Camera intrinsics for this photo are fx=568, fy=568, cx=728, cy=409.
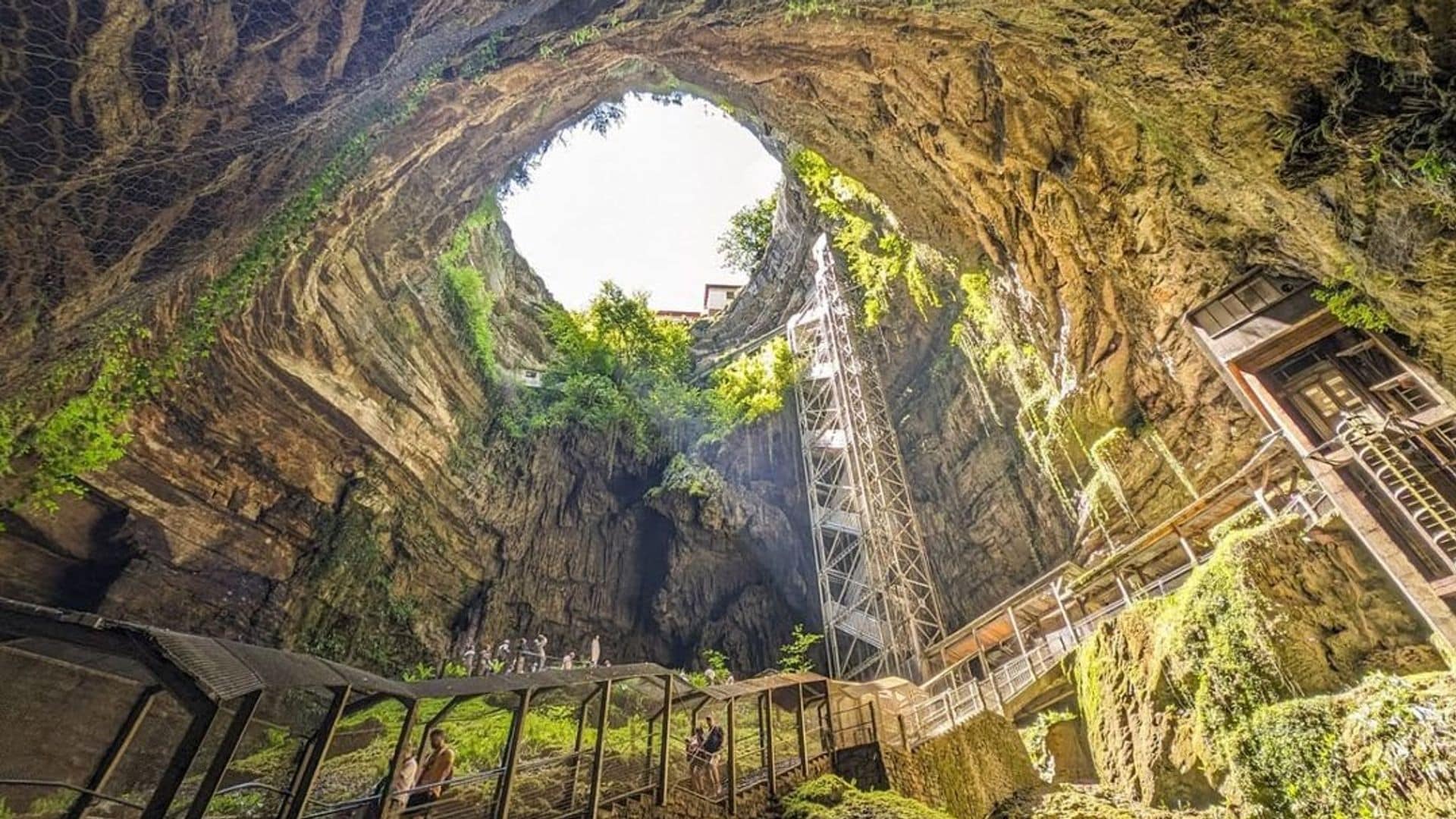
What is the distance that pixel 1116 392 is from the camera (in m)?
11.2

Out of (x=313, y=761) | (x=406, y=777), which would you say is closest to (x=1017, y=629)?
(x=406, y=777)

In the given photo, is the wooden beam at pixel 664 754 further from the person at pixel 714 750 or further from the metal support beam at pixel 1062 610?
the metal support beam at pixel 1062 610

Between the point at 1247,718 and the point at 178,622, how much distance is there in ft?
48.5

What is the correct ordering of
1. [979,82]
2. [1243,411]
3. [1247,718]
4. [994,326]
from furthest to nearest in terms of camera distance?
[994,326] → [1243,411] → [979,82] → [1247,718]

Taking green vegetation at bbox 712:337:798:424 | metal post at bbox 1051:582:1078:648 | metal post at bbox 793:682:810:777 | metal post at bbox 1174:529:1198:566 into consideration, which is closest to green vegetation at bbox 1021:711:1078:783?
metal post at bbox 1051:582:1078:648

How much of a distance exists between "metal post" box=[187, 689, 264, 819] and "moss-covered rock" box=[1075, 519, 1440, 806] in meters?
9.46

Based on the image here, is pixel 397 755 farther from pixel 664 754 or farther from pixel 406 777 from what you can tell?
pixel 664 754

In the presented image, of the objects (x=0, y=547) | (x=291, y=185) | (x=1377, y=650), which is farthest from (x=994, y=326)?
(x=0, y=547)

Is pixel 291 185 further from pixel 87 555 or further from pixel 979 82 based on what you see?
pixel 979 82

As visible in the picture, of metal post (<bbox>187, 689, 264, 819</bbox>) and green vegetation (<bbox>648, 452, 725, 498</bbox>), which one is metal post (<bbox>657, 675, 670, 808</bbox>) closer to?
metal post (<bbox>187, 689, 264, 819</bbox>)

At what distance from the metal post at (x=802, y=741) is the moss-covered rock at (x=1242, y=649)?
4.64m

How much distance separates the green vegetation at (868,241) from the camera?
1728 centimetres

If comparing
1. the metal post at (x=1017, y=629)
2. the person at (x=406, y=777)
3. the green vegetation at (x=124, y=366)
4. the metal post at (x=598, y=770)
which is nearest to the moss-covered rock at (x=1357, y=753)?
the metal post at (x=1017, y=629)

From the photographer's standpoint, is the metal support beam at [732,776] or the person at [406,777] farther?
the metal support beam at [732,776]
